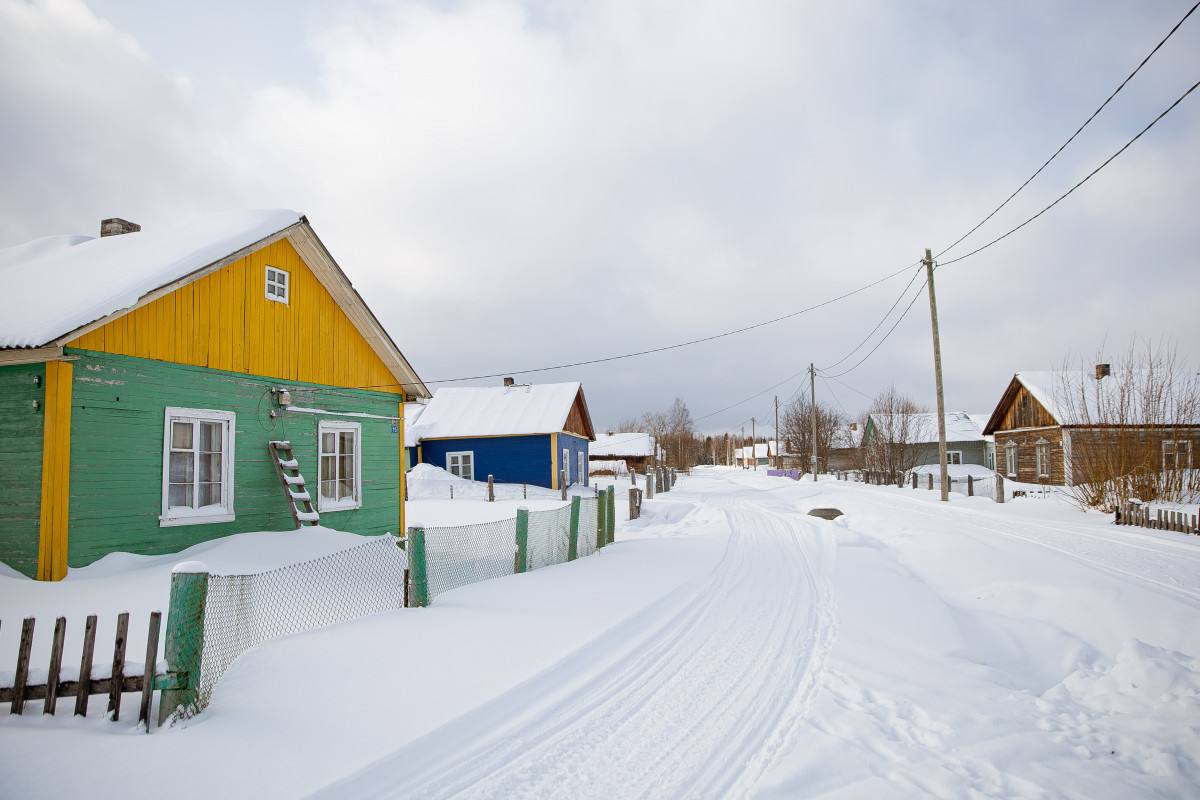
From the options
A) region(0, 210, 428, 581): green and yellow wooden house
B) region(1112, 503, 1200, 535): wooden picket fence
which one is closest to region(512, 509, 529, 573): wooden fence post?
region(0, 210, 428, 581): green and yellow wooden house

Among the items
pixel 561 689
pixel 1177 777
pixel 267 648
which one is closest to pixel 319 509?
pixel 267 648

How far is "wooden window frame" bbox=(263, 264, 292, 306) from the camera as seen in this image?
11.2 metres

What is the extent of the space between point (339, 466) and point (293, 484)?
182 centimetres

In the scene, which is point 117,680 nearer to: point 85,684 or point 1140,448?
point 85,684

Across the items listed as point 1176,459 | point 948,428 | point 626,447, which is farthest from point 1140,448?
point 626,447

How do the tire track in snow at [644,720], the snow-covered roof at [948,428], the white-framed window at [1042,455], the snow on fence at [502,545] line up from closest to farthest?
the tire track in snow at [644,720], the snow on fence at [502,545], the white-framed window at [1042,455], the snow-covered roof at [948,428]

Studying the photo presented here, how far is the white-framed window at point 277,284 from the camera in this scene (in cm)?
1133

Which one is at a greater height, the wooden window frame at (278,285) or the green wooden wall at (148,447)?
the wooden window frame at (278,285)

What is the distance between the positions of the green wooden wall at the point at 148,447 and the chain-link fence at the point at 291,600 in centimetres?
192

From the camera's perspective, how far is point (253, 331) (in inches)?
432

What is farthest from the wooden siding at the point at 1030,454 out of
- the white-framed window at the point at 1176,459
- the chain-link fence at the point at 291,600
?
the chain-link fence at the point at 291,600

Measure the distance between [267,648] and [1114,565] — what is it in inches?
460

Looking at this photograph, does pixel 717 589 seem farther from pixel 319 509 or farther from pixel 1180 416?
pixel 1180 416

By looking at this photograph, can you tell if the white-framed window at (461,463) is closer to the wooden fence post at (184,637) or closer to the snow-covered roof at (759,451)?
the wooden fence post at (184,637)
